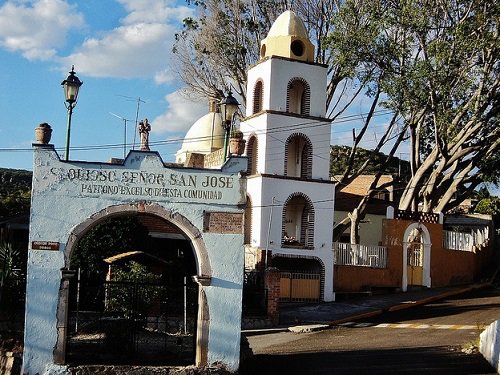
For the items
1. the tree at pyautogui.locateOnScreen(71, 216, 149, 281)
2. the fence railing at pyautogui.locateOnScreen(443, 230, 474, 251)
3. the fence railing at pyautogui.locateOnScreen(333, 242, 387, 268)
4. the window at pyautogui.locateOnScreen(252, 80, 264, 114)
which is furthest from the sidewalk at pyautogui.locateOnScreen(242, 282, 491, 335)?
the window at pyautogui.locateOnScreen(252, 80, 264, 114)

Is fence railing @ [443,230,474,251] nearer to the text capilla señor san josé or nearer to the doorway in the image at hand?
the doorway

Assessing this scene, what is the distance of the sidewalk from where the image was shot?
22.2 metres

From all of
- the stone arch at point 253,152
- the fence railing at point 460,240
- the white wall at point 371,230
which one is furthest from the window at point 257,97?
the white wall at point 371,230

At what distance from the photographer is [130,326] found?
14.0 metres

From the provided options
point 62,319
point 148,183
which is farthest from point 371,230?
point 62,319

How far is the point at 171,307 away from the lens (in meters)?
20.1

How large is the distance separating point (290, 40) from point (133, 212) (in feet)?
57.8

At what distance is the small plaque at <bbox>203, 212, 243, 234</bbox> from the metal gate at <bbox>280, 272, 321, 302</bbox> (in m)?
13.7

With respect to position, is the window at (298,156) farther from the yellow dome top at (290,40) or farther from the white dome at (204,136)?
the white dome at (204,136)

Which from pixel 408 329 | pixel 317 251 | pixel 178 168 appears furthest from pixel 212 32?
pixel 178 168

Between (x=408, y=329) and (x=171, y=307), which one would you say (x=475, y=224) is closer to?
(x=408, y=329)

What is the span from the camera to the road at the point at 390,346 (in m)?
14.4

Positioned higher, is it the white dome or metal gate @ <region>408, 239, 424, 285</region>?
the white dome

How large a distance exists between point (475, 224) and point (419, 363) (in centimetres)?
3025
